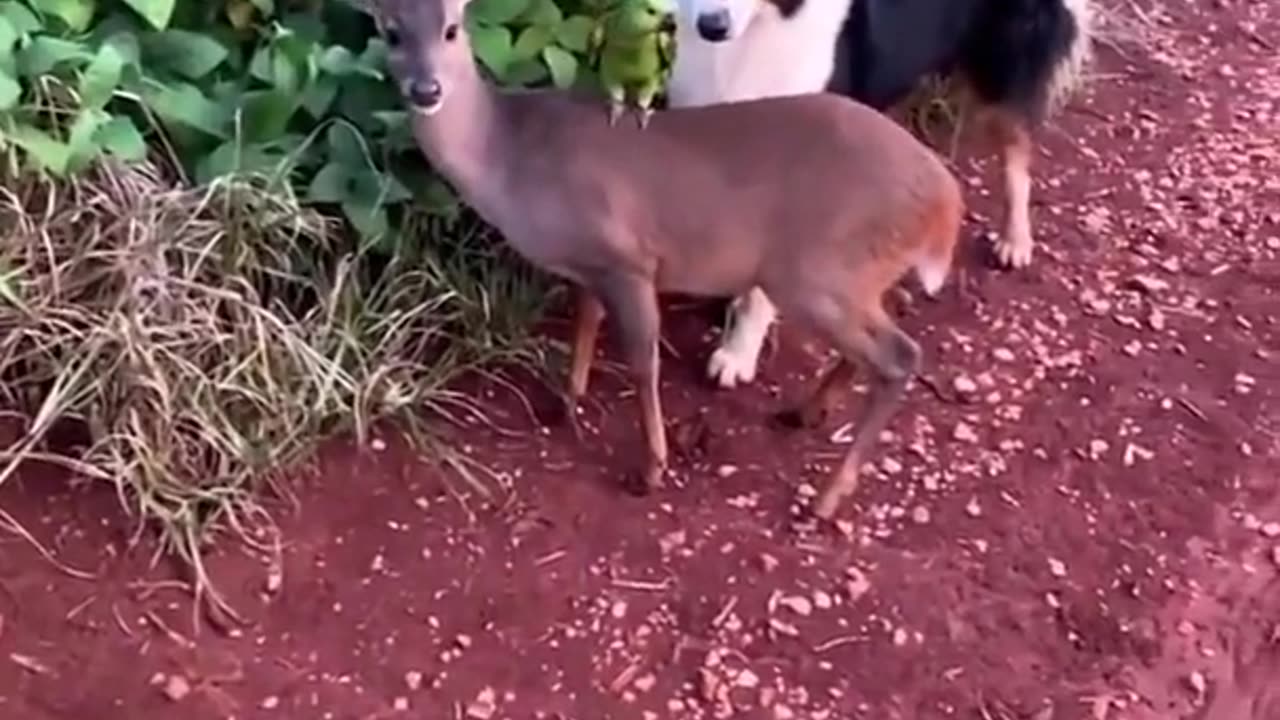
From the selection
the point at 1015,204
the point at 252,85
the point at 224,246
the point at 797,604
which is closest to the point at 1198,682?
the point at 797,604

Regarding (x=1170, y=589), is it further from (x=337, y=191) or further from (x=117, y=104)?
(x=117, y=104)

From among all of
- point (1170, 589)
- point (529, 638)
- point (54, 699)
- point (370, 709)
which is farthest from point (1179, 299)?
point (54, 699)

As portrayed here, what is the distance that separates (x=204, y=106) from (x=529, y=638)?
3.31 feet

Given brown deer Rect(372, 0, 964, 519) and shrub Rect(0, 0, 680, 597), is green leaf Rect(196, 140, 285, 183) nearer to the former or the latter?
shrub Rect(0, 0, 680, 597)

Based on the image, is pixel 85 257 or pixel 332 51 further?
pixel 332 51

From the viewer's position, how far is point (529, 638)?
318 cm

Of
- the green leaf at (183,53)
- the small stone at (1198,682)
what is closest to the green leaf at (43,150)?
the green leaf at (183,53)

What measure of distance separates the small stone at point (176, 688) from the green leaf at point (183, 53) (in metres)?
1.02

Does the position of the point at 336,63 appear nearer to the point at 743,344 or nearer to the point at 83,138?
the point at 83,138

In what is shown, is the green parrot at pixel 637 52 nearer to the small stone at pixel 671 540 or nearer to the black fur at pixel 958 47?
the black fur at pixel 958 47

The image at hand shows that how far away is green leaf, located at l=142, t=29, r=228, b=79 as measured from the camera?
141 inches

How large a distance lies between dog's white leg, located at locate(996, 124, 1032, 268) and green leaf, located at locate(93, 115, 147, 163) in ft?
4.87

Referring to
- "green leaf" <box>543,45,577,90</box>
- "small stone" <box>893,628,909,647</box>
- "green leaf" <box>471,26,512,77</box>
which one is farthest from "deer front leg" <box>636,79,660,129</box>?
"small stone" <box>893,628,909,647</box>

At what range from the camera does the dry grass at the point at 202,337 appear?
10.8 ft
